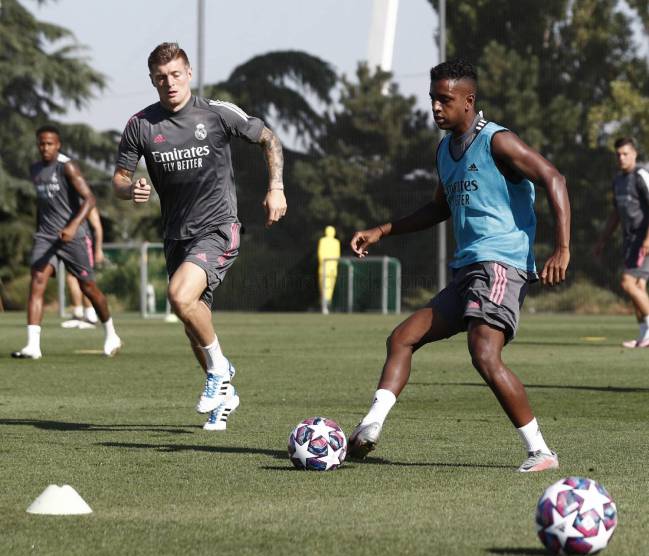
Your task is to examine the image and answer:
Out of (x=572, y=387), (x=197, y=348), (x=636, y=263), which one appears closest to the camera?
(x=197, y=348)

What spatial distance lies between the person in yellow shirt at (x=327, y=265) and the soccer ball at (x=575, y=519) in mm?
31445

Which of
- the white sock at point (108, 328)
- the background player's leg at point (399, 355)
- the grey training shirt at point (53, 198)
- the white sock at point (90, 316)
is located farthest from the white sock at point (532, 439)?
the white sock at point (90, 316)

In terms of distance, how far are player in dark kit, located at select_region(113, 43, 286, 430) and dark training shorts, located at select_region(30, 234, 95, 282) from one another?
6.81 meters

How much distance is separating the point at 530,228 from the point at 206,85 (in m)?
37.2

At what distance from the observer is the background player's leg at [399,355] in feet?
23.6

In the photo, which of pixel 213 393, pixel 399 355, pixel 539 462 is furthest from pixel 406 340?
pixel 213 393

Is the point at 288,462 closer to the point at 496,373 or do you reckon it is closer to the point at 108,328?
the point at 496,373

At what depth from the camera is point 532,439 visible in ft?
22.4

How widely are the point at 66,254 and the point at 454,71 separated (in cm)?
927

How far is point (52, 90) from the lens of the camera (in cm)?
4144

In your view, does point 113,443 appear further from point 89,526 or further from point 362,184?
point 362,184

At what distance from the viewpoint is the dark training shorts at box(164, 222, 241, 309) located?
870cm

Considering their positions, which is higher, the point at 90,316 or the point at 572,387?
the point at 572,387

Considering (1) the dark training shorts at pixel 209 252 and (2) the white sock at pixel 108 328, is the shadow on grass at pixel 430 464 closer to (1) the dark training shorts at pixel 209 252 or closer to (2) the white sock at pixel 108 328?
(1) the dark training shorts at pixel 209 252
